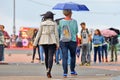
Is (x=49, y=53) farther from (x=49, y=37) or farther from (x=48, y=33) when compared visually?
(x=48, y=33)

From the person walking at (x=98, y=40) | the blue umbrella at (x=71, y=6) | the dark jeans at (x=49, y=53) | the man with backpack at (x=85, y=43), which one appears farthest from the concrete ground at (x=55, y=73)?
the person walking at (x=98, y=40)

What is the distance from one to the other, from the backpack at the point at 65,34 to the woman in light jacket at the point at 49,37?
292 mm

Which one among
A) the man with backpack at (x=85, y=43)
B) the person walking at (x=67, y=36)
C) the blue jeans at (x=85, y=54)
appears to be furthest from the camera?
the blue jeans at (x=85, y=54)

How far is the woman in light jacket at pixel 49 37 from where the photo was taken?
14.6m

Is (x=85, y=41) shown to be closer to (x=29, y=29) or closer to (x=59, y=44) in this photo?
(x=59, y=44)

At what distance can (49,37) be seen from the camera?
48.4ft

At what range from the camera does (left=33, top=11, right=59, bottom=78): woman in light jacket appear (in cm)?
1465

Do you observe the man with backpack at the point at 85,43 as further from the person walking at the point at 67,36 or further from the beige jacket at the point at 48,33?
the beige jacket at the point at 48,33

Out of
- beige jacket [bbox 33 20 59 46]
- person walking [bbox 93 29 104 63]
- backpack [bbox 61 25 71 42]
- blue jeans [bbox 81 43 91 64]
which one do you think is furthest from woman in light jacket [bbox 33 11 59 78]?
person walking [bbox 93 29 104 63]

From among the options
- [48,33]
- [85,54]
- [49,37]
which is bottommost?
[85,54]

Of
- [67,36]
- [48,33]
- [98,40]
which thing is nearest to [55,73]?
[67,36]

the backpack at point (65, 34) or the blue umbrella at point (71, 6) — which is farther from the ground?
the blue umbrella at point (71, 6)

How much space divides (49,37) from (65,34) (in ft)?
1.71

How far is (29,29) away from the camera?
241 ft
